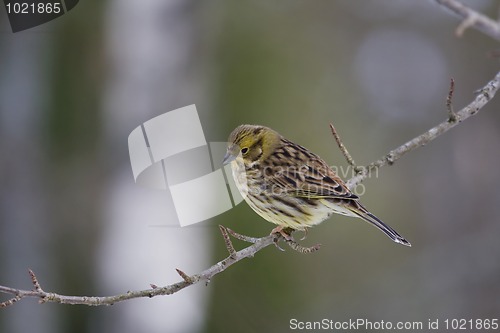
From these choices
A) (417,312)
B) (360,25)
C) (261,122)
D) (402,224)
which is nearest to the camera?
(417,312)

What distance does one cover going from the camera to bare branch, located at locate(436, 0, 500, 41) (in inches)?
101

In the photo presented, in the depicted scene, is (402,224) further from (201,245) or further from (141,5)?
(141,5)

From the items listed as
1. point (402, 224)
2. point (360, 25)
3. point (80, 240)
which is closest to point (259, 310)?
point (80, 240)

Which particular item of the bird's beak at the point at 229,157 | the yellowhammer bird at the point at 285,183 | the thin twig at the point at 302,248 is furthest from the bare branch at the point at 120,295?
the bird's beak at the point at 229,157

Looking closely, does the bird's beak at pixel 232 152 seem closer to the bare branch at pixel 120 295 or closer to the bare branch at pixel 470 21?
the bare branch at pixel 120 295

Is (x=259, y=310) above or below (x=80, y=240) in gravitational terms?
below

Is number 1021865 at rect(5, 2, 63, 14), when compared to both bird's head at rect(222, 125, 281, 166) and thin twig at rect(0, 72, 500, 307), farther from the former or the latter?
thin twig at rect(0, 72, 500, 307)

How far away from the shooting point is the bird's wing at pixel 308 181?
515cm

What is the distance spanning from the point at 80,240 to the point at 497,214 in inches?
251

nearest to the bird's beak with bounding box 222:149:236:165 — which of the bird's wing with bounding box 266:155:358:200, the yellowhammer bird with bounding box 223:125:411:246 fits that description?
the yellowhammer bird with bounding box 223:125:411:246

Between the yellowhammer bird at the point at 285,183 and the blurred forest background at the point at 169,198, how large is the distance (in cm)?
193

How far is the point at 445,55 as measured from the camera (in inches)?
461

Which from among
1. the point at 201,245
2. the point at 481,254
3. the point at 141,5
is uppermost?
the point at 141,5

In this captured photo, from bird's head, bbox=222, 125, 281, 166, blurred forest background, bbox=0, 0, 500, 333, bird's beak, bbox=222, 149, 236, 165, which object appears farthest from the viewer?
blurred forest background, bbox=0, 0, 500, 333
